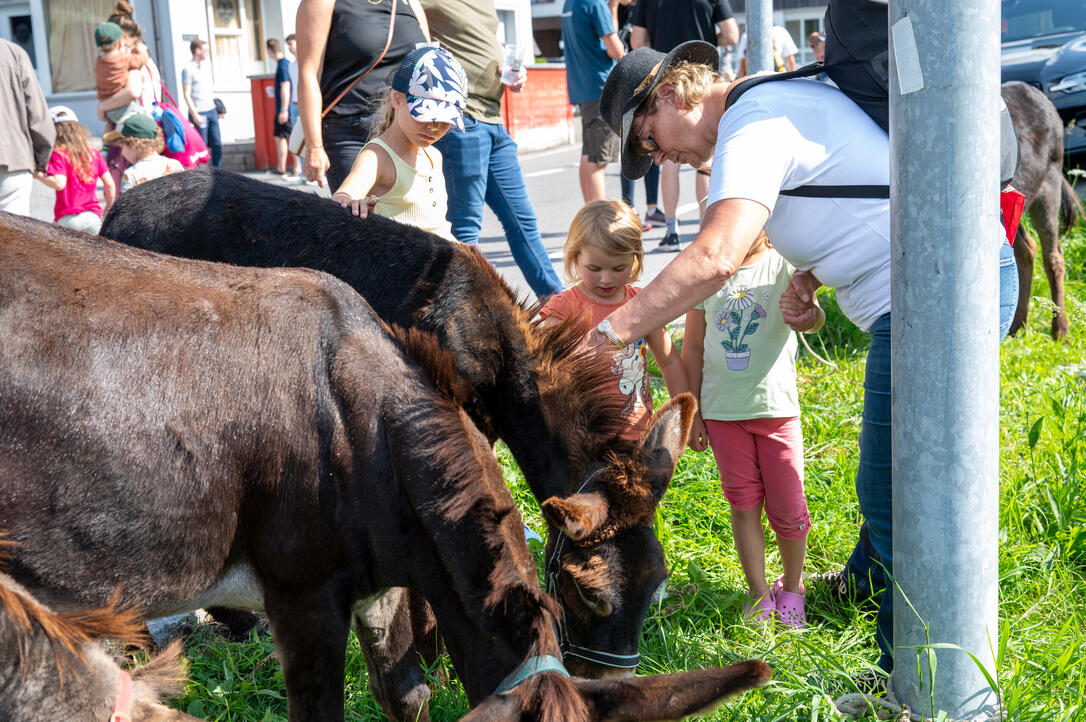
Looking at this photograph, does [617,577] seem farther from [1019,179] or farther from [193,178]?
[1019,179]

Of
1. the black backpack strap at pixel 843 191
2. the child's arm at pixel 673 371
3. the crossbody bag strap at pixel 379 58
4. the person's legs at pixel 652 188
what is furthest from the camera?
the person's legs at pixel 652 188

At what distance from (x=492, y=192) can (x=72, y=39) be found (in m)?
22.3

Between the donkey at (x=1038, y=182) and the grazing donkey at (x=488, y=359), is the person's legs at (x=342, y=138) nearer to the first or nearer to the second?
the grazing donkey at (x=488, y=359)

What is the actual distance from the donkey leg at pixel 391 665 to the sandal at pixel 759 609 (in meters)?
1.21

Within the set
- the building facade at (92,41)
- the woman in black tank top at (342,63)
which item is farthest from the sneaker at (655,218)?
the building facade at (92,41)

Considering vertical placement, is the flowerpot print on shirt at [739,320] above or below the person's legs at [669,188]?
above

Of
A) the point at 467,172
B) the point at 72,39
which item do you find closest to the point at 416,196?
the point at 467,172

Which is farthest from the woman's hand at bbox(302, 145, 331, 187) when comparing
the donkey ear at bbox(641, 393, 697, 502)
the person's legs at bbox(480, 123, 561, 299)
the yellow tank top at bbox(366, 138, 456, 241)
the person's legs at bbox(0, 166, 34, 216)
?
the person's legs at bbox(0, 166, 34, 216)

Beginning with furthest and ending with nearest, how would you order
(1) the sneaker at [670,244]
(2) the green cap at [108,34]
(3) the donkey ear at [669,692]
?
(2) the green cap at [108,34], (1) the sneaker at [670,244], (3) the donkey ear at [669,692]

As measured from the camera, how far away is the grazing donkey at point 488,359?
284 centimetres

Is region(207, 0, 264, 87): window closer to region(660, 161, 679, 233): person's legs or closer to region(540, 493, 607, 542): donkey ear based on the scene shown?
region(660, 161, 679, 233): person's legs

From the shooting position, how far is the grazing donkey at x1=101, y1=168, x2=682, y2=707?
284 cm

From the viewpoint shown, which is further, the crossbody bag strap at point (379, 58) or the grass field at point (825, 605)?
the crossbody bag strap at point (379, 58)

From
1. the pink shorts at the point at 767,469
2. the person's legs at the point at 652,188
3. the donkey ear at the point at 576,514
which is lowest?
the person's legs at the point at 652,188
